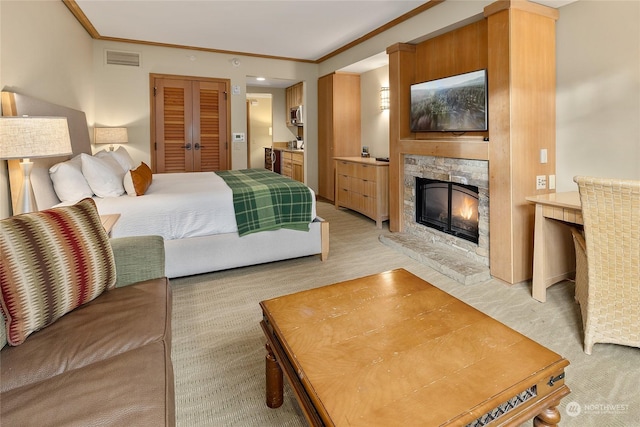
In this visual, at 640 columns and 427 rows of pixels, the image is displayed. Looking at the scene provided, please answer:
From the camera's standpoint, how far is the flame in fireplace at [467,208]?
341 cm

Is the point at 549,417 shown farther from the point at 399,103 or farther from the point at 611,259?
the point at 399,103

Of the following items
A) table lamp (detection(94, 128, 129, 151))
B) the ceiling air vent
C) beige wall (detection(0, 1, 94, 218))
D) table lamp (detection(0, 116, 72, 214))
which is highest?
the ceiling air vent

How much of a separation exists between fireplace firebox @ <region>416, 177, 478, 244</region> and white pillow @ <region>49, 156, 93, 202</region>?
325 centimetres

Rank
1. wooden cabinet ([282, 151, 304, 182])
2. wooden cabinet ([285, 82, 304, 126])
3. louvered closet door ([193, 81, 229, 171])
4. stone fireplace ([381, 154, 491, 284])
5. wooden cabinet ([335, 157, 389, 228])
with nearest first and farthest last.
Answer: stone fireplace ([381, 154, 491, 284]) → wooden cabinet ([335, 157, 389, 228]) → louvered closet door ([193, 81, 229, 171]) → wooden cabinet ([282, 151, 304, 182]) → wooden cabinet ([285, 82, 304, 126])

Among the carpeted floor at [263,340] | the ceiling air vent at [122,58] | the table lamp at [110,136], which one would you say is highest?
the ceiling air vent at [122,58]

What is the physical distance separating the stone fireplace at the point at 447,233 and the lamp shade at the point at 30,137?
2.98 meters

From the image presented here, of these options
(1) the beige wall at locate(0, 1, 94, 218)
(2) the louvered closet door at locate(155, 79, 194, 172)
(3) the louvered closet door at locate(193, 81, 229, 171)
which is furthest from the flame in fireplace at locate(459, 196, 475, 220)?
(2) the louvered closet door at locate(155, 79, 194, 172)

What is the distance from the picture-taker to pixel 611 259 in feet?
6.03

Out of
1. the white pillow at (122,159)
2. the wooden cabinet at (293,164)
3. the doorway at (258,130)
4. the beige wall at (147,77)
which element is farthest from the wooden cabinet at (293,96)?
the white pillow at (122,159)

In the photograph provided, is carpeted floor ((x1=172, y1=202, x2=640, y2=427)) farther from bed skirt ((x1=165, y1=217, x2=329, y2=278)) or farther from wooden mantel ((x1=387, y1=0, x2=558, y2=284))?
wooden mantel ((x1=387, y1=0, x2=558, y2=284))

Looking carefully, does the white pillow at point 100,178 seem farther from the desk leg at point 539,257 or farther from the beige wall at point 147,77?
the desk leg at point 539,257

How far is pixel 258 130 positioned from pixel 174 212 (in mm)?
7299

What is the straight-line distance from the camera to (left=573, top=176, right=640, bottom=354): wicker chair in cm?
171

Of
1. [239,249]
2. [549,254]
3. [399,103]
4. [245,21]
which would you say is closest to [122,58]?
[245,21]
